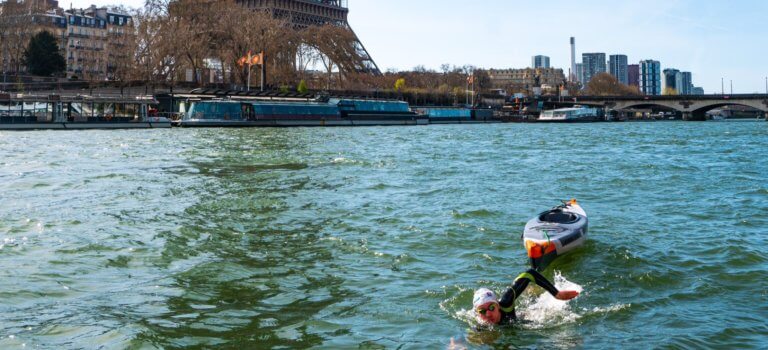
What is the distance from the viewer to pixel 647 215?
17469 mm

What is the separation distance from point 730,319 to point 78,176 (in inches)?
847

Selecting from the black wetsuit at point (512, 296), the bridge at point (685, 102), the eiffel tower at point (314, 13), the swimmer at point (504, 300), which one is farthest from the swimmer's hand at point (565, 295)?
the bridge at point (685, 102)

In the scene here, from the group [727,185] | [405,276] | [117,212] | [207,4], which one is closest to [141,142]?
[117,212]

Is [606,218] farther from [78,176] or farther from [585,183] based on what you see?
[78,176]

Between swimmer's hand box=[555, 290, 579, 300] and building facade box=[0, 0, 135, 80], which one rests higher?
building facade box=[0, 0, 135, 80]

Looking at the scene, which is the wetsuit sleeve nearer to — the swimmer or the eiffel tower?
the swimmer

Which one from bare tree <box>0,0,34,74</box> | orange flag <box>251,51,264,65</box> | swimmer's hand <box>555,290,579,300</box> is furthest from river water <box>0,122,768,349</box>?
bare tree <box>0,0,34,74</box>

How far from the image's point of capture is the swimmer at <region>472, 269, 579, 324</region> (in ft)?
29.1

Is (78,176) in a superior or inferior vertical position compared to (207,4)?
inferior

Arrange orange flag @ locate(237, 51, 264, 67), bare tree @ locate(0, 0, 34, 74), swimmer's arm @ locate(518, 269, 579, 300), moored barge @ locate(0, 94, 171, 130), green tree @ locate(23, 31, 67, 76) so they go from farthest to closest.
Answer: bare tree @ locate(0, 0, 34, 74), green tree @ locate(23, 31, 67, 76), orange flag @ locate(237, 51, 264, 67), moored barge @ locate(0, 94, 171, 130), swimmer's arm @ locate(518, 269, 579, 300)

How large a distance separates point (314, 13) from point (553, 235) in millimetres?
112707

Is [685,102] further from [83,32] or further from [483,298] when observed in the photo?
[483,298]

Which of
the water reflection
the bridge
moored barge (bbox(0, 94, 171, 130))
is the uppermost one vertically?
the bridge

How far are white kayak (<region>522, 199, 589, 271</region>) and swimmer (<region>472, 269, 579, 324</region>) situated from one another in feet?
5.61
